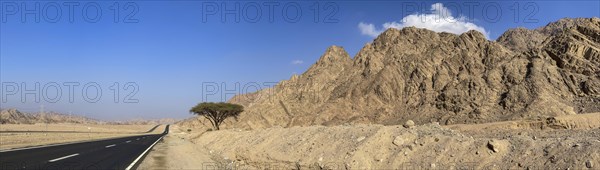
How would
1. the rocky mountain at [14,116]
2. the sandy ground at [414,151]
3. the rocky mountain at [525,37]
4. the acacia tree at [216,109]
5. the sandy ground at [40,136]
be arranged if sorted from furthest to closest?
the rocky mountain at [14,116]
the rocky mountain at [525,37]
the acacia tree at [216,109]
the sandy ground at [40,136]
the sandy ground at [414,151]

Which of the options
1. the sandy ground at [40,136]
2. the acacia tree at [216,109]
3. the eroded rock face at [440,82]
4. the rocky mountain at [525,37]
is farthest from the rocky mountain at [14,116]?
the rocky mountain at [525,37]

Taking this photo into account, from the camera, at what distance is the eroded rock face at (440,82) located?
5812 centimetres

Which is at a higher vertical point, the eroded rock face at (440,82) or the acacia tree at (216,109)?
the eroded rock face at (440,82)

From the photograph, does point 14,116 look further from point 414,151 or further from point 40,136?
point 414,151

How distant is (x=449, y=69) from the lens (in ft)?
244

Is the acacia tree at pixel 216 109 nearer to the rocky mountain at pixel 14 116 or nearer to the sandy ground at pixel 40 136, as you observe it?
the sandy ground at pixel 40 136

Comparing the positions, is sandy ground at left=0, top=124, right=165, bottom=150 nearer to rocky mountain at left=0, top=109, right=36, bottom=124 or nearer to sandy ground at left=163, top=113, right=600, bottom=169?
sandy ground at left=163, top=113, right=600, bottom=169

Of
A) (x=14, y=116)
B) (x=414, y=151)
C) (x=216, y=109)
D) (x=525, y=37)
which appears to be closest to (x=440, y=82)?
(x=216, y=109)

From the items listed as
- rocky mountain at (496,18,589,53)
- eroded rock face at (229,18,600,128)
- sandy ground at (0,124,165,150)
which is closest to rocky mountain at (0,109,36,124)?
sandy ground at (0,124,165,150)

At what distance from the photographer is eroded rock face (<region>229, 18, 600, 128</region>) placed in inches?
2288

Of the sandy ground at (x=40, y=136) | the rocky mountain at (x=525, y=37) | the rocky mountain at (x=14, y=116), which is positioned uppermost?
the rocky mountain at (x=525, y=37)

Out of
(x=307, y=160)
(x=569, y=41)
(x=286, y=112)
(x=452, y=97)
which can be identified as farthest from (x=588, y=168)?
(x=286, y=112)

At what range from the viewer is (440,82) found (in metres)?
72.1

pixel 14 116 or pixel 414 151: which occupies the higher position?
pixel 414 151
